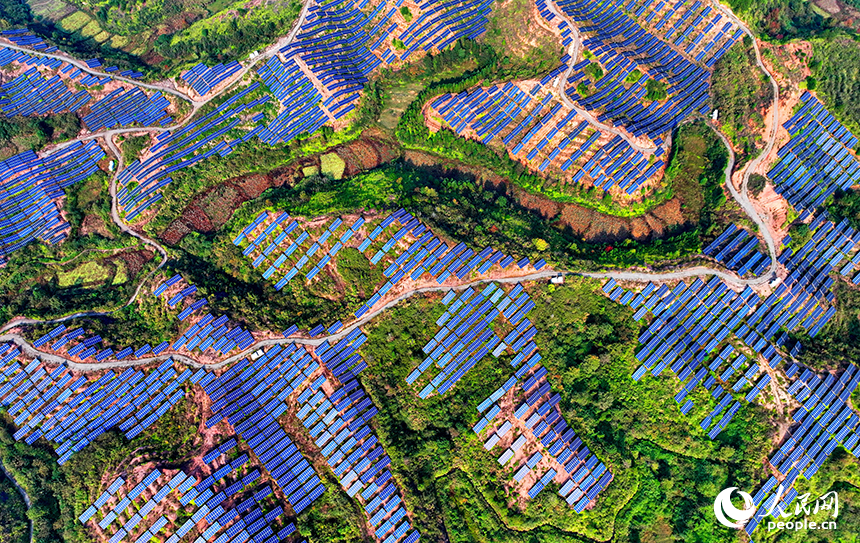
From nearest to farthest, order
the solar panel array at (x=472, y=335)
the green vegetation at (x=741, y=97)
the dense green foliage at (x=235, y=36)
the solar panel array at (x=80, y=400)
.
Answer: the solar panel array at (x=80, y=400) → the solar panel array at (x=472, y=335) → the green vegetation at (x=741, y=97) → the dense green foliage at (x=235, y=36)

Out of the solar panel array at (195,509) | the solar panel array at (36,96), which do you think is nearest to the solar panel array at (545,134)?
the solar panel array at (195,509)

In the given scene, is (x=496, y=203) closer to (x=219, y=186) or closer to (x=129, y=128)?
(x=219, y=186)

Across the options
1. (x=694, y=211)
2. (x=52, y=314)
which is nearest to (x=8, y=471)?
(x=52, y=314)

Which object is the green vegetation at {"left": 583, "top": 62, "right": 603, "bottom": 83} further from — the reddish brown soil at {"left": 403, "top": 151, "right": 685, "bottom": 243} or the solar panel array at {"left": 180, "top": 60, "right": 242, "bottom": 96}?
the solar panel array at {"left": 180, "top": 60, "right": 242, "bottom": 96}

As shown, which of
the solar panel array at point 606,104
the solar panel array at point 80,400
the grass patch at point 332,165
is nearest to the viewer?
the solar panel array at point 80,400

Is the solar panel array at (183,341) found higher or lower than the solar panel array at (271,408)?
higher

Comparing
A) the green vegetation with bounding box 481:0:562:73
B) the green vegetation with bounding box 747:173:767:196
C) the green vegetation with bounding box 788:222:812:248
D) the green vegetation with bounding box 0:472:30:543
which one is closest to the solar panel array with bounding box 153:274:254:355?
the green vegetation with bounding box 0:472:30:543

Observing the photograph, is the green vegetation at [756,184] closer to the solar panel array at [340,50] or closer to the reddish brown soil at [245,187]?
the solar panel array at [340,50]
